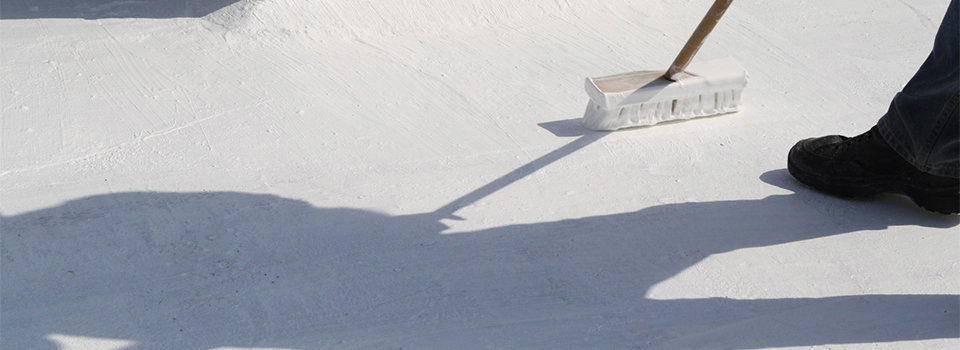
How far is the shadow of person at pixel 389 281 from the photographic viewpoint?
163 cm

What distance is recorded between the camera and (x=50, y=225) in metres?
1.89

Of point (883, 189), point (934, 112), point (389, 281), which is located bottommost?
point (389, 281)

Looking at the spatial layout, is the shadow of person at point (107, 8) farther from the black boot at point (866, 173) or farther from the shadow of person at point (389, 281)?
the black boot at point (866, 173)

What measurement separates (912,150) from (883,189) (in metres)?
0.18

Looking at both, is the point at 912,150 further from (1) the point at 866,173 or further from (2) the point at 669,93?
(2) the point at 669,93

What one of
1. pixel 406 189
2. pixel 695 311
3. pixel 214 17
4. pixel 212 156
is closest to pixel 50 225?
pixel 212 156

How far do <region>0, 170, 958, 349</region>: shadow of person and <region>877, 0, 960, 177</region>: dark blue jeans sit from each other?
0.20 meters

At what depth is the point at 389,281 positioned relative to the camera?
5.82ft

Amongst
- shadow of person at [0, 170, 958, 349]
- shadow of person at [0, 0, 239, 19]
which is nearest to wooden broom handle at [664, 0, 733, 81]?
shadow of person at [0, 170, 958, 349]

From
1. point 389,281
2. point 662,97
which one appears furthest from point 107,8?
Answer: point 662,97

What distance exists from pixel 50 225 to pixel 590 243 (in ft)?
3.89

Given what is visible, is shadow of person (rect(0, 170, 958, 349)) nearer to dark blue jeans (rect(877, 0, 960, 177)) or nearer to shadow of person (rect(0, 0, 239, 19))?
dark blue jeans (rect(877, 0, 960, 177))

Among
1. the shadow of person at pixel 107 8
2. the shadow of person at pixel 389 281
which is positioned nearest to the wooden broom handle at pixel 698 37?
the shadow of person at pixel 389 281

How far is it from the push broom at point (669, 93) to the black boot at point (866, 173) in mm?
353
